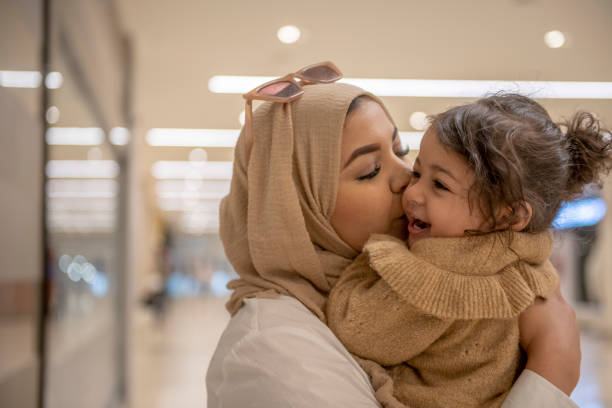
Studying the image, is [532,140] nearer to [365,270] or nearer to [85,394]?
[365,270]

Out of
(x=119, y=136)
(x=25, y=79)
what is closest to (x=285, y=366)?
(x=25, y=79)

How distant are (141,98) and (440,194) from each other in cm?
620

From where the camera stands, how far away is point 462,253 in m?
1.17

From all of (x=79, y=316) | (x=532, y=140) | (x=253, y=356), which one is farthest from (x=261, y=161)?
(x=79, y=316)

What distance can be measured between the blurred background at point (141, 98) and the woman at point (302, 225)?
200 millimetres

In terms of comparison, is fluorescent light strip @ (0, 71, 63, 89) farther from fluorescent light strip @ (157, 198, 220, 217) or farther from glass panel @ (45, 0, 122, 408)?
fluorescent light strip @ (157, 198, 220, 217)

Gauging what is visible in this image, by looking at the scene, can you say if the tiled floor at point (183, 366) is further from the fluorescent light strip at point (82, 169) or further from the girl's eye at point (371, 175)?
the fluorescent light strip at point (82, 169)

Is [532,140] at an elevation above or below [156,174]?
above

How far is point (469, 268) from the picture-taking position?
1150 millimetres


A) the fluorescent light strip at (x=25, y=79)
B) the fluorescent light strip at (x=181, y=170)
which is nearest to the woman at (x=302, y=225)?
the fluorescent light strip at (x=25, y=79)

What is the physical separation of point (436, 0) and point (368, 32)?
13.1 inches

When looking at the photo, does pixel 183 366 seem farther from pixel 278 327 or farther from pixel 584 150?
pixel 584 150

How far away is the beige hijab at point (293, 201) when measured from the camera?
4.42 feet

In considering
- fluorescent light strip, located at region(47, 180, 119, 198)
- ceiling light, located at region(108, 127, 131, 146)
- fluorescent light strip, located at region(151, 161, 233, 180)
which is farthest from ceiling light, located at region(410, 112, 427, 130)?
fluorescent light strip, located at region(151, 161, 233, 180)
